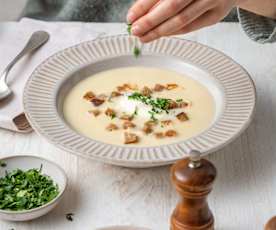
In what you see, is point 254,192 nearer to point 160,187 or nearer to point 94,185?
point 160,187

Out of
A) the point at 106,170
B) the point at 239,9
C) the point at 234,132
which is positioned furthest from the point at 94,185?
the point at 239,9

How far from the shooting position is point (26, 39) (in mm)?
1804

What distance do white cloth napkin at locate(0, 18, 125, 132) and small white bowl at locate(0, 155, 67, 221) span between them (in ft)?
0.77

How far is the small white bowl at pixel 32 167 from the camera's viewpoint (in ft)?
3.84

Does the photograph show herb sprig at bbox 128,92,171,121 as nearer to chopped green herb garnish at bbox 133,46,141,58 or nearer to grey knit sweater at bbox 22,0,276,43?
chopped green herb garnish at bbox 133,46,141,58

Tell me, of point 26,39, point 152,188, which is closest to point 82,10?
point 26,39

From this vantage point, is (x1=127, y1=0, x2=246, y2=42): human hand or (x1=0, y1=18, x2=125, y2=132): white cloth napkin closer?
(x1=127, y1=0, x2=246, y2=42): human hand

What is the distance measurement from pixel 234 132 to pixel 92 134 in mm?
285

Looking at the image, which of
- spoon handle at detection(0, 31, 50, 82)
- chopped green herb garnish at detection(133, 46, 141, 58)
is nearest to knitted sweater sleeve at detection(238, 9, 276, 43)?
chopped green herb garnish at detection(133, 46, 141, 58)

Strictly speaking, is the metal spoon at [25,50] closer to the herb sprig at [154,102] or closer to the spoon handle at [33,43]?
the spoon handle at [33,43]

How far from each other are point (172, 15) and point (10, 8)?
6.59 ft

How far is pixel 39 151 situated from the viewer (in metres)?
1.40

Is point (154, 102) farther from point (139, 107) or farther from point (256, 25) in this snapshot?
point (256, 25)

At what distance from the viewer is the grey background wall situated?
313cm
